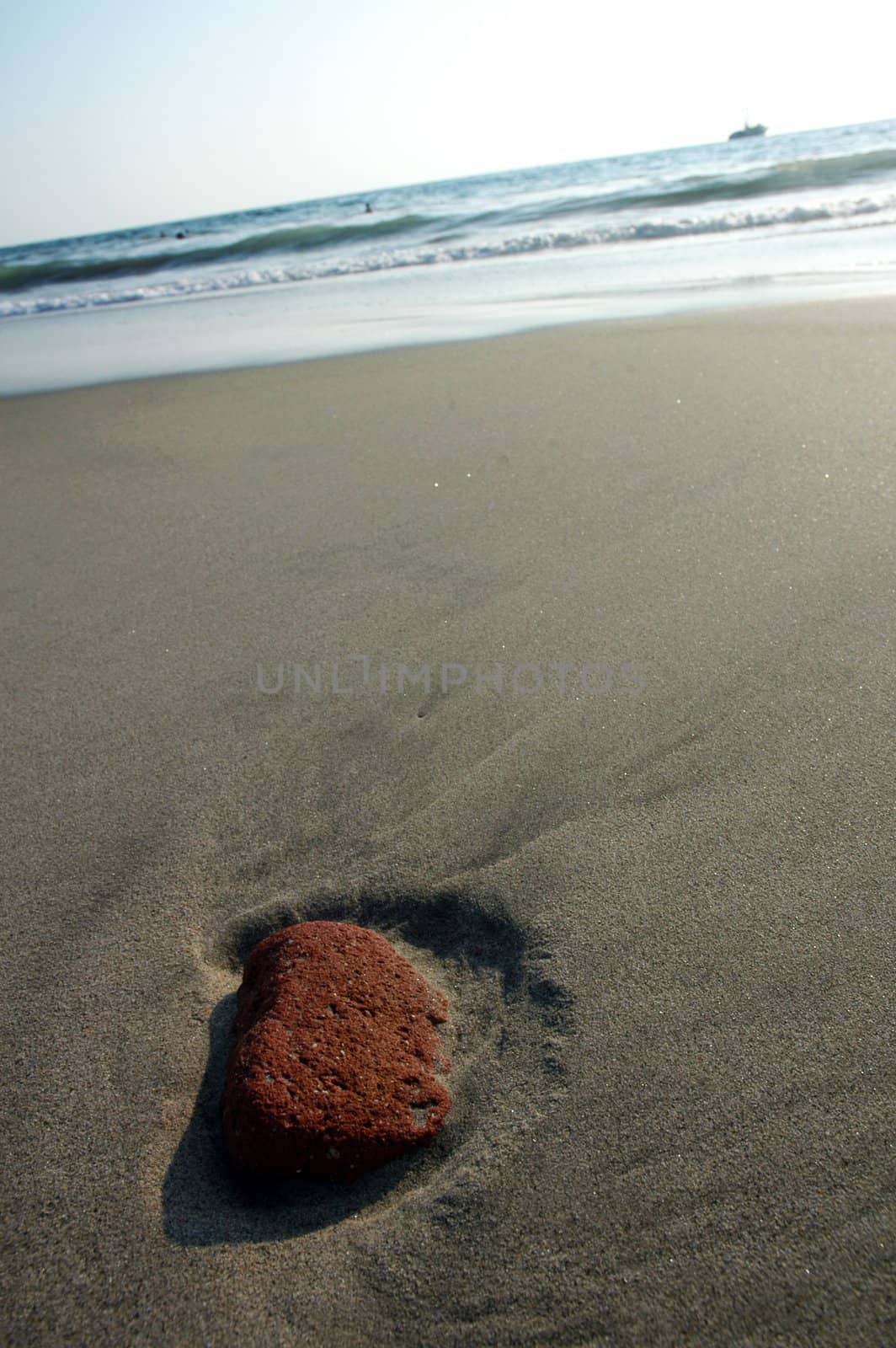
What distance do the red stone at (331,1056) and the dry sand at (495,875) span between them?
0.15ft

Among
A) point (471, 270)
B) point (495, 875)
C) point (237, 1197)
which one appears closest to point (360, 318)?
point (471, 270)

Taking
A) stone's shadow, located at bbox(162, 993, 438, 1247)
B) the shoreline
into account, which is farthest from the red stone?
the shoreline

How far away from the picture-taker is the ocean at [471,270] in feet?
20.3

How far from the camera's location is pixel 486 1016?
1404 mm

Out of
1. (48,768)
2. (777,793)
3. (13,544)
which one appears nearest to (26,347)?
(13,544)

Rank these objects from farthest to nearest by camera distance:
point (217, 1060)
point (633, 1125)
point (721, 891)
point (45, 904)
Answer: point (45, 904), point (721, 891), point (217, 1060), point (633, 1125)

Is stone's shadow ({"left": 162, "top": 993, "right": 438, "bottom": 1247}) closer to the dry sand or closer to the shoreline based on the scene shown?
the dry sand

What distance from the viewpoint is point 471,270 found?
33.0 ft

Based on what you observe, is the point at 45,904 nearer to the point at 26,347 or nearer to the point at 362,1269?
the point at 362,1269

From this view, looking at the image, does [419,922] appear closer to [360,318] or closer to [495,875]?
[495,875]

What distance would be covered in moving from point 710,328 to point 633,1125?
4471 mm

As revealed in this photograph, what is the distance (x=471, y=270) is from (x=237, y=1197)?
10.1 metres

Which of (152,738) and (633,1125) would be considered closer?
(633,1125)

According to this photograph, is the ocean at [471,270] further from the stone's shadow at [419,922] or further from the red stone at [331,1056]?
the red stone at [331,1056]
